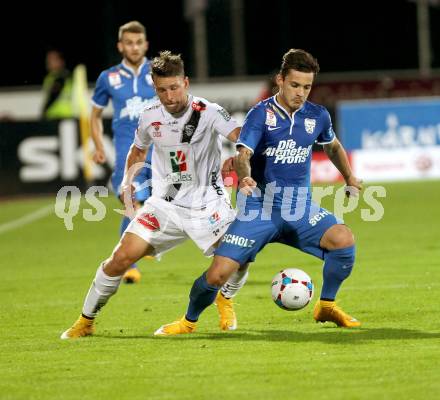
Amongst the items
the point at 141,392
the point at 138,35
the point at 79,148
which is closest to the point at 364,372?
the point at 141,392

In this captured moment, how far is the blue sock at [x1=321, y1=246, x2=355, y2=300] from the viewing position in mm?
7496

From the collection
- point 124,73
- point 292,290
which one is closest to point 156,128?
point 292,290

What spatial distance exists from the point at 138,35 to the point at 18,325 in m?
3.32

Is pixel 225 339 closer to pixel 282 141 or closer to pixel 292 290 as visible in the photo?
pixel 292 290

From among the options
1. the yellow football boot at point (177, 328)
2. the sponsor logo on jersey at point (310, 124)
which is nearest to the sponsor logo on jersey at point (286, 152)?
the sponsor logo on jersey at point (310, 124)

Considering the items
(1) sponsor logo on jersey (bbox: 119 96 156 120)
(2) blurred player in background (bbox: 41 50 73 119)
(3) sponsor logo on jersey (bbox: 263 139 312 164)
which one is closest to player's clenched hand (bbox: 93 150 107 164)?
(1) sponsor logo on jersey (bbox: 119 96 156 120)

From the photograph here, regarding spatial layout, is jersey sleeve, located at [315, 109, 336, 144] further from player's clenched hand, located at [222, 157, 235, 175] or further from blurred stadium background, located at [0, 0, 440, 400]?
blurred stadium background, located at [0, 0, 440, 400]

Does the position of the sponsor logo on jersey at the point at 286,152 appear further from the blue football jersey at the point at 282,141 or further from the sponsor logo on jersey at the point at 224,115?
the sponsor logo on jersey at the point at 224,115

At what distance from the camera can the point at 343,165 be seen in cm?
776

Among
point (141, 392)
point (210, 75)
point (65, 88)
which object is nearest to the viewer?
point (141, 392)

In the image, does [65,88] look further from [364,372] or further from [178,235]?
[364,372]

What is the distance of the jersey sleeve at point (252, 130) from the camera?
23.8 ft

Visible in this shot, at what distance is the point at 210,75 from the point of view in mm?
24984

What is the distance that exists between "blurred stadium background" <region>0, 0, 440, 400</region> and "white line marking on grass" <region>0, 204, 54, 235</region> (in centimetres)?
7
